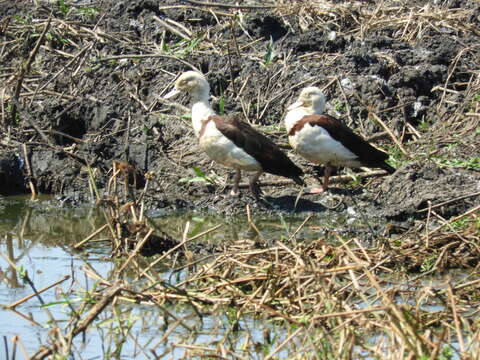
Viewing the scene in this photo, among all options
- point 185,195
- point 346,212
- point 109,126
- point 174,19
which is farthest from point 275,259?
point 174,19

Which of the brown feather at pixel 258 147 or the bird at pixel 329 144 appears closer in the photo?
the brown feather at pixel 258 147

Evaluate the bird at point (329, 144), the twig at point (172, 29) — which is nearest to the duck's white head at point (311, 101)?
the bird at point (329, 144)

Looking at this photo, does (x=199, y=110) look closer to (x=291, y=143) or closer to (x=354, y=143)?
(x=291, y=143)

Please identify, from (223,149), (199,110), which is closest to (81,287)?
(223,149)

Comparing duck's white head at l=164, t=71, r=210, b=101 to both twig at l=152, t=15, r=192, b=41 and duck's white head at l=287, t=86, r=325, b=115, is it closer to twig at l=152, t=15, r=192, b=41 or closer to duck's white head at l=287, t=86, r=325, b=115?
duck's white head at l=287, t=86, r=325, b=115

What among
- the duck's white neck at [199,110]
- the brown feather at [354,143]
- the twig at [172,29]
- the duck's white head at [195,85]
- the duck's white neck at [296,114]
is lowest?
the brown feather at [354,143]

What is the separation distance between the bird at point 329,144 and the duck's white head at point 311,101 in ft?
0.44

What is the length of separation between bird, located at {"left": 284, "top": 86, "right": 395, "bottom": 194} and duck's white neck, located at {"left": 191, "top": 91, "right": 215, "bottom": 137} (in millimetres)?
862

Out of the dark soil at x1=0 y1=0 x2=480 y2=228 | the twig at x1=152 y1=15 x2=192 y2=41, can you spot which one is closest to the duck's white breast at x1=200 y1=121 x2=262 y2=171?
the dark soil at x1=0 y1=0 x2=480 y2=228

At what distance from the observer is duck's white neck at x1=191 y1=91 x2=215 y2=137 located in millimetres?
9930

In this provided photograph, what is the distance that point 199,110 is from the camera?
10.0 metres

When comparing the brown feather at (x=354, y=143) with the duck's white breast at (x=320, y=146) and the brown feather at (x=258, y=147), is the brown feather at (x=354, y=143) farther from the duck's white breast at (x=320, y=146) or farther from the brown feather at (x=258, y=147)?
the brown feather at (x=258, y=147)

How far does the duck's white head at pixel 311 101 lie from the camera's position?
33.2 feet

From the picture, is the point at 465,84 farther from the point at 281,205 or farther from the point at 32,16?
the point at 32,16
